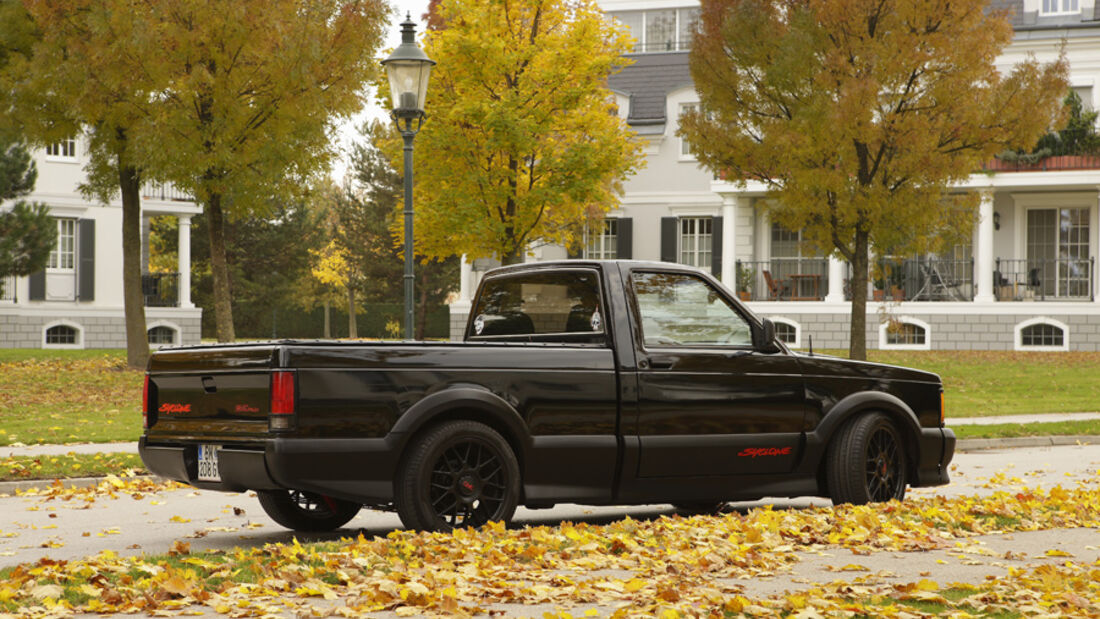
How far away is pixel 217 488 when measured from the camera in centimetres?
788

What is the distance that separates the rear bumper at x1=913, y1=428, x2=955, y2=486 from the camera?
32.3ft

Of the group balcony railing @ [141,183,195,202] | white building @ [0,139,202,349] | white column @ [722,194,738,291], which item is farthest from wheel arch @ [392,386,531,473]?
balcony railing @ [141,183,195,202]

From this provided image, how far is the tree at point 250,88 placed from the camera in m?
20.6

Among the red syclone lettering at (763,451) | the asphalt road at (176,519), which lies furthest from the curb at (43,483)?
the red syclone lettering at (763,451)

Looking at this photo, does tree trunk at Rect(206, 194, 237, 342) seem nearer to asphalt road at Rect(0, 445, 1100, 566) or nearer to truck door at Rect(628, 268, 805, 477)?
asphalt road at Rect(0, 445, 1100, 566)

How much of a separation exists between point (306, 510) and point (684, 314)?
9.18ft

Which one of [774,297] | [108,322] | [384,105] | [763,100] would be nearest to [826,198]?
[763,100]

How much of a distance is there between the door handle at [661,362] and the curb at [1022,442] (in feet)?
26.7

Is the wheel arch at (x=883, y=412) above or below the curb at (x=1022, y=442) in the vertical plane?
above

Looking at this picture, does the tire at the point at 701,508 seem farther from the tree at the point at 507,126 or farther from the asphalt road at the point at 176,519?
the tree at the point at 507,126

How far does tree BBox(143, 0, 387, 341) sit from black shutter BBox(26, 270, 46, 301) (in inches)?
605

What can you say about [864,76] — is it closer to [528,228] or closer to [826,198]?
[826,198]

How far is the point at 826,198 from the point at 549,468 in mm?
15851

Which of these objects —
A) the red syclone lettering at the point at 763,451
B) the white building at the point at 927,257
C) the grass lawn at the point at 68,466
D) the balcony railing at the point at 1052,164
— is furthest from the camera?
the white building at the point at 927,257
